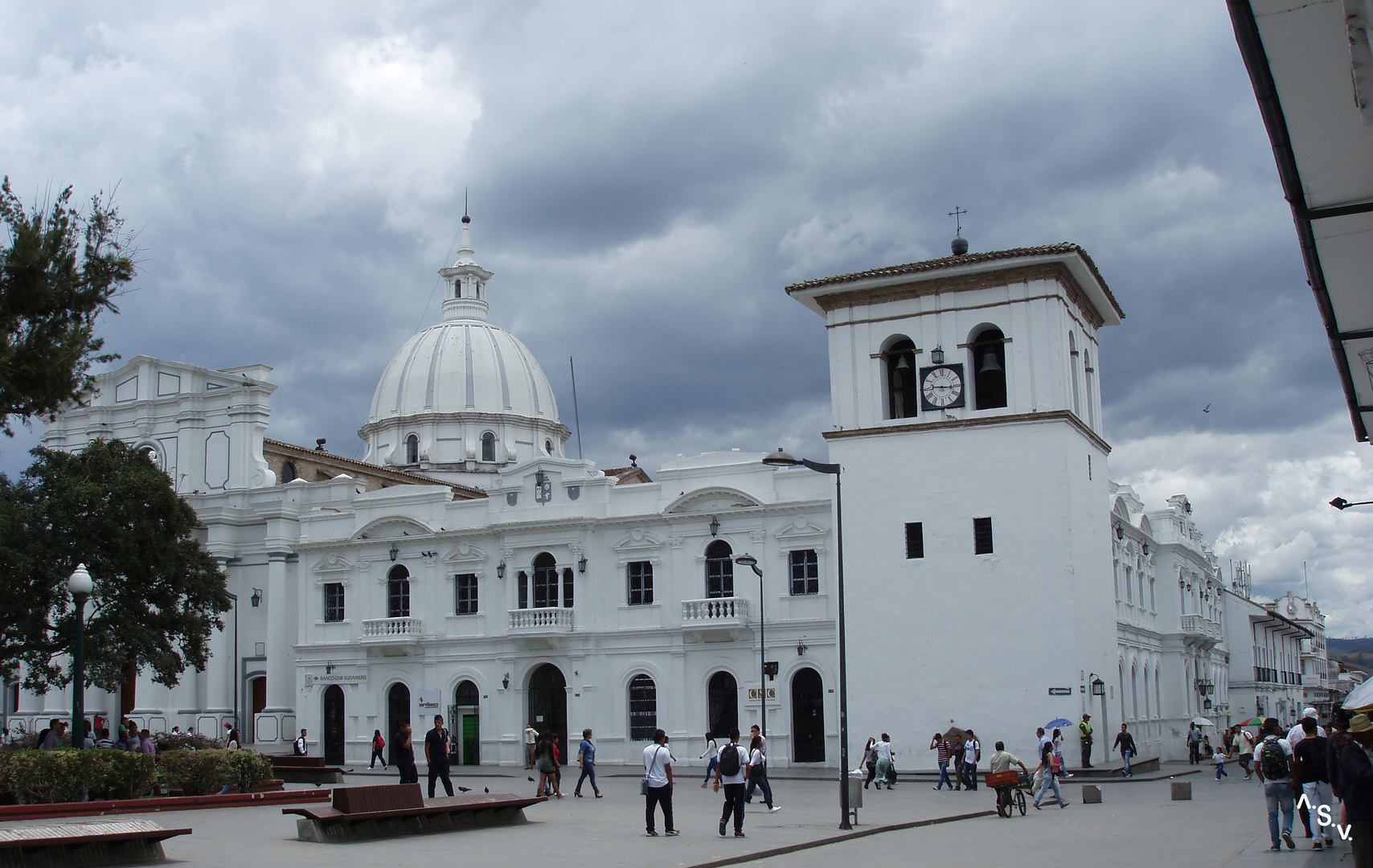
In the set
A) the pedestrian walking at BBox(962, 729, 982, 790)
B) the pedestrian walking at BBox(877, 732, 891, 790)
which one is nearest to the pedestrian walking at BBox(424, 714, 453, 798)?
the pedestrian walking at BBox(877, 732, 891, 790)

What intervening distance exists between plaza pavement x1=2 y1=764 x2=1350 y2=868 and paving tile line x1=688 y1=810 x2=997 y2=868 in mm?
53

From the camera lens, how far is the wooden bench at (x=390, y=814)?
1741 cm

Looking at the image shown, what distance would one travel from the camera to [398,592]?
4509 cm

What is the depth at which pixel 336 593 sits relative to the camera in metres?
46.2

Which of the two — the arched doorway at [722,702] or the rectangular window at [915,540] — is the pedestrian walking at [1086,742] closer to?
the rectangular window at [915,540]

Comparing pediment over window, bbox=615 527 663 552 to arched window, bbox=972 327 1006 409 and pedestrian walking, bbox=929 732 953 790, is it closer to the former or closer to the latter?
arched window, bbox=972 327 1006 409

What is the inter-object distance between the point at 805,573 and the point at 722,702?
15.6 feet

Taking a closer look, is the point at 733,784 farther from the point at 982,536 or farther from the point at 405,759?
the point at 982,536

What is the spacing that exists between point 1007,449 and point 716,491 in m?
9.81

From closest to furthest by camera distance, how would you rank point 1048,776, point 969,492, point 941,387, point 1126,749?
point 1048,776, point 1126,749, point 969,492, point 941,387

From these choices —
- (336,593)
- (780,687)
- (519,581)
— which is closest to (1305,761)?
(780,687)

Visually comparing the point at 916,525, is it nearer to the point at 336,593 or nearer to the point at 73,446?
the point at 336,593

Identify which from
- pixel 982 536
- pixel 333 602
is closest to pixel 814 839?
pixel 982 536

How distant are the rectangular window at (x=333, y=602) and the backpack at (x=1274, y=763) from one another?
118 ft
